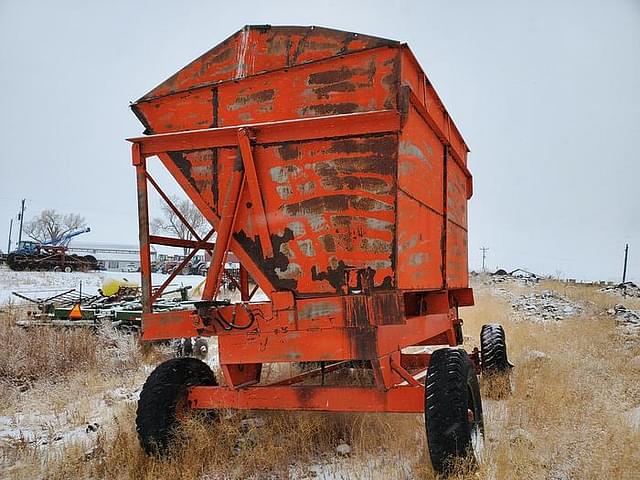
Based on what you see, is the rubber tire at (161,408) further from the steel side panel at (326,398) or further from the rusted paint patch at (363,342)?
the rusted paint patch at (363,342)

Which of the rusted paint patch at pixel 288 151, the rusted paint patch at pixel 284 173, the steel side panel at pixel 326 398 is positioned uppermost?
the rusted paint patch at pixel 288 151

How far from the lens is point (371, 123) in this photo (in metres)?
3.66

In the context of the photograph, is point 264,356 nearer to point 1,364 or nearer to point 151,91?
point 151,91

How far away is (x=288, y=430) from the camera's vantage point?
15.5 ft

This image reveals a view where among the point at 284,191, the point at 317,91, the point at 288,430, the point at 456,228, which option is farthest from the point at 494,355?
the point at 317,91

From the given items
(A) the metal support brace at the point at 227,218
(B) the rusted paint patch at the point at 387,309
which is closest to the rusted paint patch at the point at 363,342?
(B) the rusted paint patch at the point at 387,309

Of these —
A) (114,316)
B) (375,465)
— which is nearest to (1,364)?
(114,316)

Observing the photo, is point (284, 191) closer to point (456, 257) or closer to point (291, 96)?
point (291, 96)

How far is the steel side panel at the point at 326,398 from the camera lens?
385cm

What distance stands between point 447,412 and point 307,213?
169 cm

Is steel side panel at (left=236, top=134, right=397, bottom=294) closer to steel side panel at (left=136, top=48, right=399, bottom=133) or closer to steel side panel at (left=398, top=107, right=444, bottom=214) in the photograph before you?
steel side panel at (left=398, top=107, right=444, bottom=214)

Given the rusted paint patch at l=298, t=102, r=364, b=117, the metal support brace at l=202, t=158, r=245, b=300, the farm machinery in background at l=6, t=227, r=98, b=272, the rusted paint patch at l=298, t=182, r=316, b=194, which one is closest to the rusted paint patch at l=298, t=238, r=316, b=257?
the rusted paint patch at l=298, t=182, r=316, b=194

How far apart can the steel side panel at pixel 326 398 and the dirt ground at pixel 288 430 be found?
0.38 m

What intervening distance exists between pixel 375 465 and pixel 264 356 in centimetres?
118
